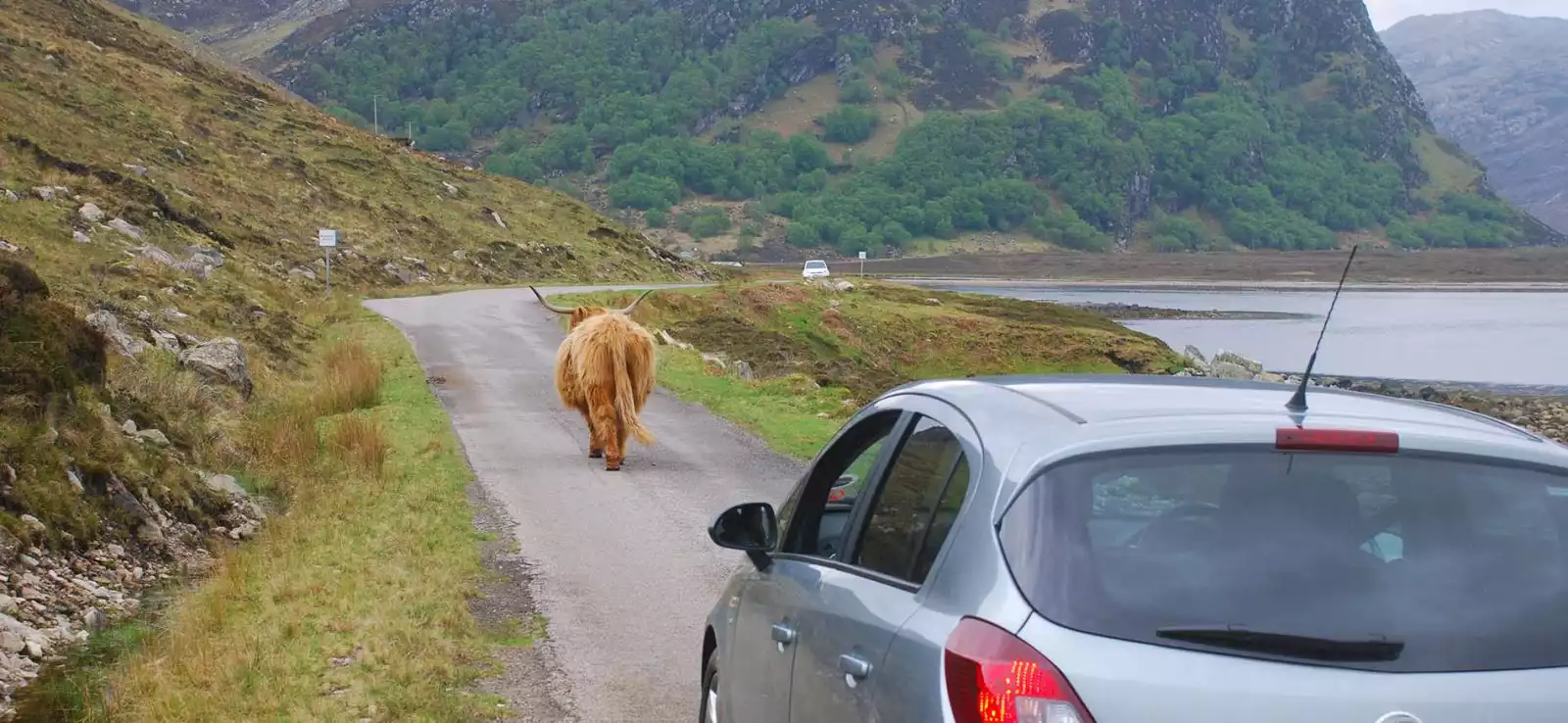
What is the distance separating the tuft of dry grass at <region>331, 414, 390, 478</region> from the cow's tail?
227cm

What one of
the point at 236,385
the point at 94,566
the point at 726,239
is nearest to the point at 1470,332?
the point at 236,385

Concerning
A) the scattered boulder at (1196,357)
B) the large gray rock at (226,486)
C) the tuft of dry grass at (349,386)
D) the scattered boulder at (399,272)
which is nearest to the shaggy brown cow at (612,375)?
the large gray rock at (226,486)

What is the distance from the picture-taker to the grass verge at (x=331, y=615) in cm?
730

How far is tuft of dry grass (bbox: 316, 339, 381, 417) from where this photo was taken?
64.4 ft

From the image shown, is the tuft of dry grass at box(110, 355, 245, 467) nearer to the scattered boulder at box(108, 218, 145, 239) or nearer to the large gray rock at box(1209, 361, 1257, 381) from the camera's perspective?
the scattered boulder at box(108, 218, 145, 239)

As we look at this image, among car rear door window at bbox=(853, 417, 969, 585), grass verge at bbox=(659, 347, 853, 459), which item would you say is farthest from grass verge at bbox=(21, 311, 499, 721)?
grass verge at bbox=(659, 347, 853, 459)

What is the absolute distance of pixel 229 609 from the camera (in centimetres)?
933

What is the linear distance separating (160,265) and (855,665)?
26.6 m

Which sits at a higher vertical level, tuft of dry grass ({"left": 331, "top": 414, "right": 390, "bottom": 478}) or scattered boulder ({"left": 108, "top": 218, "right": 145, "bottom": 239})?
scattered boulder ({"left": 108, "top": 218, "right": 145, "bottom": 239})

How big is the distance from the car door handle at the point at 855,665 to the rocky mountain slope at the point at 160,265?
6305mm

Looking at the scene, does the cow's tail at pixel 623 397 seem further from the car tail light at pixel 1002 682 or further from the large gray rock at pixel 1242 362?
the large gray rock at pixel 1242 362

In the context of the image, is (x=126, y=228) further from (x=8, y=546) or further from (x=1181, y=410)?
(x=1181, y=410)

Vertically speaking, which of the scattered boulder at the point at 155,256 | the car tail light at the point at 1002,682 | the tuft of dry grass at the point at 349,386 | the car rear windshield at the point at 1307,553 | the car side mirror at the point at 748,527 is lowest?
the tuft of dry grass at the point at 349,386

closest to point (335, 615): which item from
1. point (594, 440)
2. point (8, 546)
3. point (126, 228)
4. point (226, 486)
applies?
point (8, 546)
